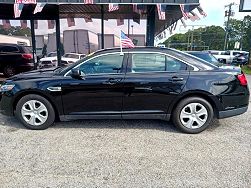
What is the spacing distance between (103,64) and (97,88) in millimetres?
482

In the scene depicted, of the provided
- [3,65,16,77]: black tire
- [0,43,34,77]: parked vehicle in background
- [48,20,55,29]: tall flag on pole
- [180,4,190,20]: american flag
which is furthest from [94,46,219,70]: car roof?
[3,65,16,77]: black tire

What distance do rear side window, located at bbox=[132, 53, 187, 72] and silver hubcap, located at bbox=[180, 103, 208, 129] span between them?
0.75 meters

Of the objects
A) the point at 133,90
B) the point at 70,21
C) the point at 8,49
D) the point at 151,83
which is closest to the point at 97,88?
the point at 133,90

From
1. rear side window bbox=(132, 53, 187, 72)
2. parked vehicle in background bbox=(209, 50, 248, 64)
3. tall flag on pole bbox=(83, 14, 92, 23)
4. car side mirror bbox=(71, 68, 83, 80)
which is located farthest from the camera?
parked vehicle in background bbox=(209, 50, 248, 64)

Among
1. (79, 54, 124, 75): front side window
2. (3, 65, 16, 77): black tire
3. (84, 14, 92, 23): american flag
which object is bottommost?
(3, 65, 16, 77): black tire

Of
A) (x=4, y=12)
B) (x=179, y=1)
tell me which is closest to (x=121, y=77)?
(x=179, y=1)

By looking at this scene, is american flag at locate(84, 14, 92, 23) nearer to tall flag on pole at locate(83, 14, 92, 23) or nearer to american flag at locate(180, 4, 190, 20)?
tall flag on pole at locate(83, 14, 92, 23)

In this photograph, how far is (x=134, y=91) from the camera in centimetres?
444

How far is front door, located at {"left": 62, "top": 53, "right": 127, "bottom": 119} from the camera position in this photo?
4.43 metres

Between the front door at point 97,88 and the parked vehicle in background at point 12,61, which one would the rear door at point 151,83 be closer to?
the front door at point 97,88

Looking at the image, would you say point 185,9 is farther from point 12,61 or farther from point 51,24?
point 12,61

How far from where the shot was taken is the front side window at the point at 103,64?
4520 mm

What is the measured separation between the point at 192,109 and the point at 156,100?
686mm

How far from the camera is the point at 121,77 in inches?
174
